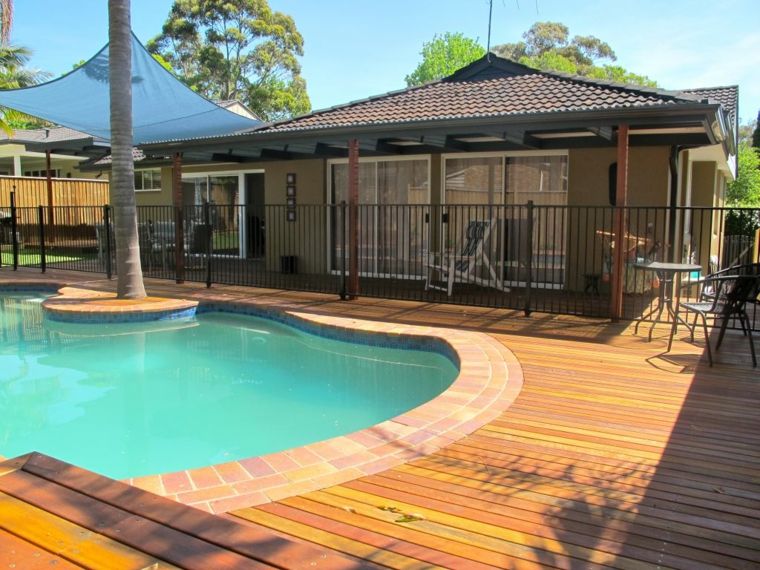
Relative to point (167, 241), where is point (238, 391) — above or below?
below

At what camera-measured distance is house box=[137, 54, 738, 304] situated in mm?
6957

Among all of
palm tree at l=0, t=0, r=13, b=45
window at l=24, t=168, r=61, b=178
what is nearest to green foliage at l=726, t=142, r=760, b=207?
palm tree at l=0, t=0, r=13, b=45

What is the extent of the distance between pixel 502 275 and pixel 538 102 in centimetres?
258

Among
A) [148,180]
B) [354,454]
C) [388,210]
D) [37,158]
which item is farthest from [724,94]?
[37,158]

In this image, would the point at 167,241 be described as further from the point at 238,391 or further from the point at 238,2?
the point at 238,2

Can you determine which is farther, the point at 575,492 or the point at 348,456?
the point at 348,456

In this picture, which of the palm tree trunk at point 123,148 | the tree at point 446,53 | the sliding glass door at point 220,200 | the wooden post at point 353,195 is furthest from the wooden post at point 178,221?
the tree at point 446,53

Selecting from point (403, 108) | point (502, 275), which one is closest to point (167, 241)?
point (403, 108)

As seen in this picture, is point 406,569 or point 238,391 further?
point 238,391

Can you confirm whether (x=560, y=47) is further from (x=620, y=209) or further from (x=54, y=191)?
(x=620, y=209)

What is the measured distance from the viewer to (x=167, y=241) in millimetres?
12773

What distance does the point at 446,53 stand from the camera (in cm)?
4569

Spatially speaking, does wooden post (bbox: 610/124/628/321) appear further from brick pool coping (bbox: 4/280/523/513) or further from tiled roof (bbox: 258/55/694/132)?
brick pool coping (bbox: 4/280/523/513)

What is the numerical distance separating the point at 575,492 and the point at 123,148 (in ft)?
25.1
